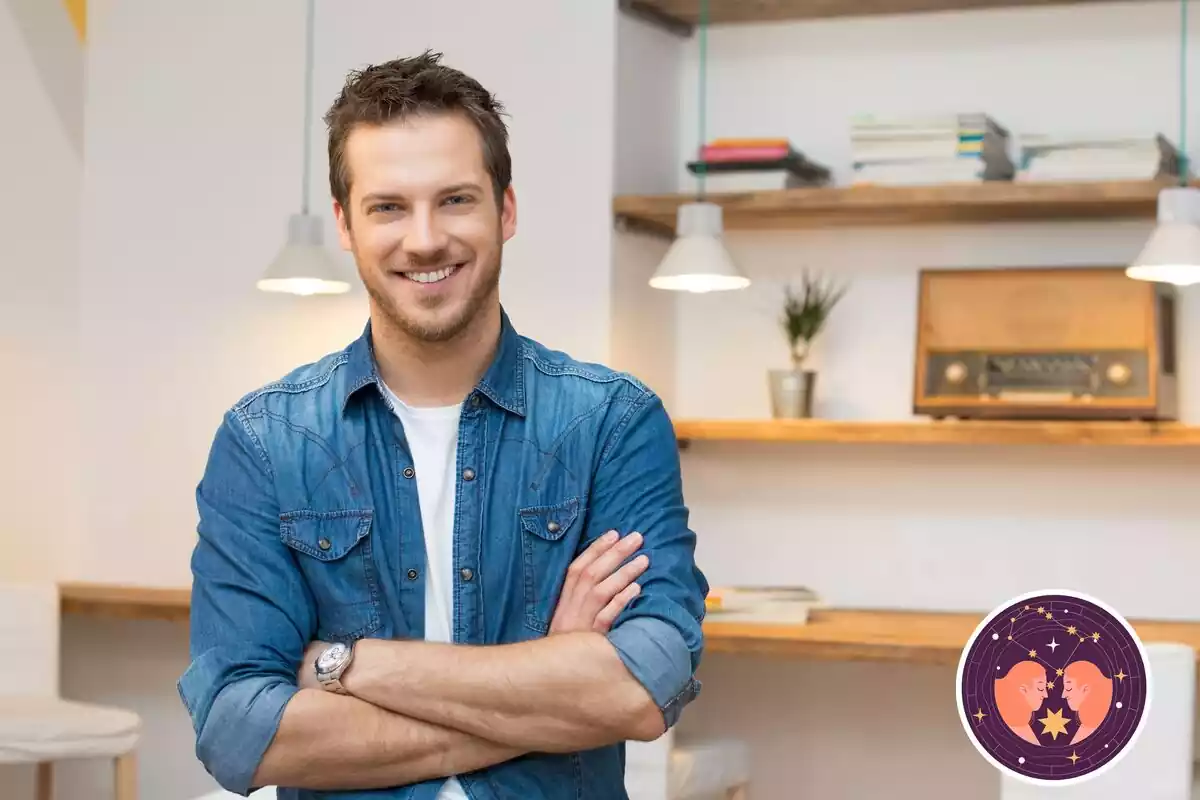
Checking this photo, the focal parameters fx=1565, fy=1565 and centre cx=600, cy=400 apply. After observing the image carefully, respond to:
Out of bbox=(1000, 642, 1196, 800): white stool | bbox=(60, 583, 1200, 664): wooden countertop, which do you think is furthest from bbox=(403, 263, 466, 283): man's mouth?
bbox=(60, 583, 1200, 664): wooden countertop

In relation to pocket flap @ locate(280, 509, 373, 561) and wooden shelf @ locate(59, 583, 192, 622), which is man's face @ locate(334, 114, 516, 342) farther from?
wooden shelf @ locate(59, 583, 192, 622)

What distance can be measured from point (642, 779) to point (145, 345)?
190 centimetres

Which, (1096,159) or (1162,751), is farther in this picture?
(1096,159)

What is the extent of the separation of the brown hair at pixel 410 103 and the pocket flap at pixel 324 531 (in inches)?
13.5

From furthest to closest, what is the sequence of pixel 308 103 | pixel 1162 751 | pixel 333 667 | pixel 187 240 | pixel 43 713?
pixel 187 240 → pixel 308 103 → pixel 43 713 → pixel 1162 751 → pixel 333 667

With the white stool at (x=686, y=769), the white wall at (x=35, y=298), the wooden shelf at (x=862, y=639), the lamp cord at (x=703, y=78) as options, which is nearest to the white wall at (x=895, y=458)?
the lamp cord at (x=703, y=78)

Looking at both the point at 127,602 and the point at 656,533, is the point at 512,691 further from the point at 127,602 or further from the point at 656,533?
the point at 127,602

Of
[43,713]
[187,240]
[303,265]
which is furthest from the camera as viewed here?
[187,240]

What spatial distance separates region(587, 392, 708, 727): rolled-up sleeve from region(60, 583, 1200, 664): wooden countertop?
5.59ft

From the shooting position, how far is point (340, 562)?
1652 millimetres

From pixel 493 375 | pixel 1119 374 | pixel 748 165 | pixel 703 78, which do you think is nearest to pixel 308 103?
pixel 703 78

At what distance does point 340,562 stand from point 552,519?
229 millimetres

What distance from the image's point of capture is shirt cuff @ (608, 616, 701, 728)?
5.31 feet

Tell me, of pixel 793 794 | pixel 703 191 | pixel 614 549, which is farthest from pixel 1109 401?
pixel 614 549
